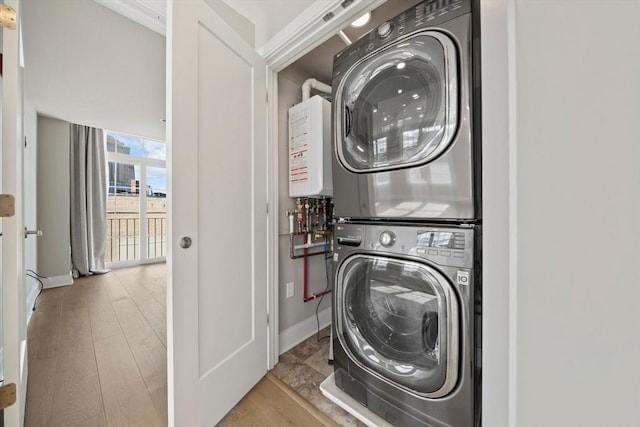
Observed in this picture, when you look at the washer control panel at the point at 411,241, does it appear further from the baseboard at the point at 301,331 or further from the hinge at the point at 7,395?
the hinge at the point at 7,395

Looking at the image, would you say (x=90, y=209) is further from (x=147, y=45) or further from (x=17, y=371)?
(x=17, y=371)

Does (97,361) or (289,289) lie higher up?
(289,289)

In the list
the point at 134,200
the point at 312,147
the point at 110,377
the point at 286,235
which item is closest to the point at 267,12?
the point at 312,147

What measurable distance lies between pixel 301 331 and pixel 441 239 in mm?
1452

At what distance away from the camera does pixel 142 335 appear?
1.95 m

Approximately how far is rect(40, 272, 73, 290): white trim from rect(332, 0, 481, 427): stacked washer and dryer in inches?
172

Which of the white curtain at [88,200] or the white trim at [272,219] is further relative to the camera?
the white curtain at [88,200]

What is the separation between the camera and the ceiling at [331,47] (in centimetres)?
141

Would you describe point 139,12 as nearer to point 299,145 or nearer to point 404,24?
point 299,145

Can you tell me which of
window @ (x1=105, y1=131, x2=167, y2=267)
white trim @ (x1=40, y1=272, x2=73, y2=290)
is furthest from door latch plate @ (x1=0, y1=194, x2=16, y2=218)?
window @ (x1=105, y1=131, x2=167, y2=267)

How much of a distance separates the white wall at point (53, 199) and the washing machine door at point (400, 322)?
451 cm

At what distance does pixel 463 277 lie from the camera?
830 millimetres
